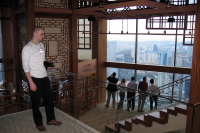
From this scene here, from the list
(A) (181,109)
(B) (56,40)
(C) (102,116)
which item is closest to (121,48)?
(C) (102,116)

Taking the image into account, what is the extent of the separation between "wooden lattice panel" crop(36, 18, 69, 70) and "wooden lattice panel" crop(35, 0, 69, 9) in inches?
15.5

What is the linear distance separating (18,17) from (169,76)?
23.5 ft

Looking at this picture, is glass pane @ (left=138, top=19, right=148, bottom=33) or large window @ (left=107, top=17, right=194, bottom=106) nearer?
large window @ (left=107, top=17, right=194, bottom=106)

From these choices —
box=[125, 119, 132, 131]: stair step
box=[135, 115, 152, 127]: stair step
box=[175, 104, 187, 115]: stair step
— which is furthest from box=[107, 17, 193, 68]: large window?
box=[125, 119, 132, 131]: stair step

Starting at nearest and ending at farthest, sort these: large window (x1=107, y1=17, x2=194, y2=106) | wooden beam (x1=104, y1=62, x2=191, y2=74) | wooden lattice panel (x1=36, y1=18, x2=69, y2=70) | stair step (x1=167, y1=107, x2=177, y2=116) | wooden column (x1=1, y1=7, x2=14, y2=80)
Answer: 1. stair step (x1=167, y1=107, x2=177, y2=116)
2. wooden lattice panel (x1=36, y1=18, x2=69, y2=70)
3. wooden column (x1=1, y1=7, x2=14, y2=80)
4. wooden beam (x1=104, y1=62, x2=191, y2=74)
5. large window (x1=107, y1=17, x2=194, y2=106)

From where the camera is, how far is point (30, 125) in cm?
320

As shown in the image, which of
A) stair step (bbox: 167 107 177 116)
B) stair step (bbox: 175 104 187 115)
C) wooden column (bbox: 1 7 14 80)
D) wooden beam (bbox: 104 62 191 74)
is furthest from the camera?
wooden beam (bbox: 104 62 191 74)

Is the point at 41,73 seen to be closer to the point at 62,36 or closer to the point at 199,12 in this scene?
the point at 199,12

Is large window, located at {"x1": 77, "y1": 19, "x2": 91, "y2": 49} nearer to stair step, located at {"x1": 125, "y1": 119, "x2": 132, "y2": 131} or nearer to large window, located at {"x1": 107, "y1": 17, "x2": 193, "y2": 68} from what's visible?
large window, located at {"x1": 107, "y1": 17, "x2": 193, "y2": 68}

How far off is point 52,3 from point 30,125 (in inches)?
152

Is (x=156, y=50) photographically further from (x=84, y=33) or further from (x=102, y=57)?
(x=84, y=33)

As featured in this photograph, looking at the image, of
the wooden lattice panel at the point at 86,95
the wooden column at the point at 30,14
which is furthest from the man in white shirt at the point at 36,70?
the wooden lattice panel at the point at 86,95

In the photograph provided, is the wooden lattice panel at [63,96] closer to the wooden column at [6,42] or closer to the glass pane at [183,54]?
the wooden column at [6,42]

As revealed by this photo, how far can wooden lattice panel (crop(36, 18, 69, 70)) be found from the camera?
20.0 feet
